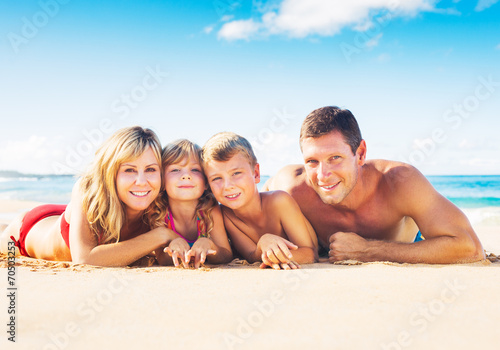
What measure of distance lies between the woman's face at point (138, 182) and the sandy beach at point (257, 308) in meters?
0.74

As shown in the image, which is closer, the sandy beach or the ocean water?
the sandy beach

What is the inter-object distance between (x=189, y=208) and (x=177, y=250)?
26.7 inches

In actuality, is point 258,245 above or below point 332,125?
below

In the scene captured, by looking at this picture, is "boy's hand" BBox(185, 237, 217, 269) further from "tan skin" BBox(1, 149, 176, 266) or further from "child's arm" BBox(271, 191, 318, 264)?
"child's arm" BBox(271, 191, 318, 264)


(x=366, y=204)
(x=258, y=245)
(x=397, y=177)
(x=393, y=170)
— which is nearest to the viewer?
(x=258, y=245)

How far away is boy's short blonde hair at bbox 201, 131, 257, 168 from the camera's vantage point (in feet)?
13.0

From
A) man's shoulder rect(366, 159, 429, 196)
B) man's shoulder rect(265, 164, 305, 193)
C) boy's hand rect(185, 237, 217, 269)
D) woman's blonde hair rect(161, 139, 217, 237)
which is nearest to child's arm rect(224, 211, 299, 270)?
woman's blonde hair rect(161, 139, 217, 237)

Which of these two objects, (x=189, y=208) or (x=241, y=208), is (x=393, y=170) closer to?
(x=241, y=208)

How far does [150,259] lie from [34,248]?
1.61 metres

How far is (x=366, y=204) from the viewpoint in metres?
4.27

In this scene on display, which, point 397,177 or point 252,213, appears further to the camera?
point 252,213

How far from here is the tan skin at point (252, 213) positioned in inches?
153

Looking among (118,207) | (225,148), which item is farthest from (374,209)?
(118,207)

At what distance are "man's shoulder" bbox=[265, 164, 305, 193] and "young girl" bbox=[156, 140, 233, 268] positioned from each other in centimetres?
101
